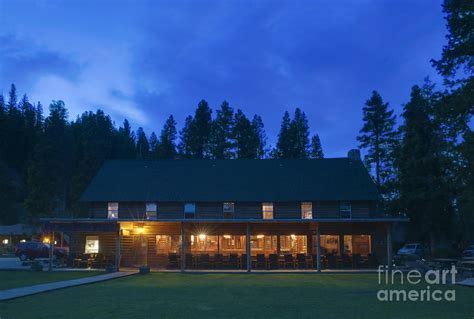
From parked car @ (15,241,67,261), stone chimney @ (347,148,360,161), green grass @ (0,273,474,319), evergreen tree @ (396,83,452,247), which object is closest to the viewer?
green grass @ (0,273,474,319)

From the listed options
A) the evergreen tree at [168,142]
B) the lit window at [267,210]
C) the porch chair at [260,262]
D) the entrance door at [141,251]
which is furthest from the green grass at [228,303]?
the evergreen tree at [168,142]

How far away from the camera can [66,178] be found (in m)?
63.2

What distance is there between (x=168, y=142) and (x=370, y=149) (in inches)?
1151

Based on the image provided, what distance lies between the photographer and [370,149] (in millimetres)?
49250

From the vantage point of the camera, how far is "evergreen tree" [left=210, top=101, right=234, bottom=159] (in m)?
55.7

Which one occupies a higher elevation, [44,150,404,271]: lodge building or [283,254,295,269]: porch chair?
[44,150,404,271]: lodge building

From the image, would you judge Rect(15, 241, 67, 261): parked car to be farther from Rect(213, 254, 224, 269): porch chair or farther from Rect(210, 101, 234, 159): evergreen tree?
Rect(210, 101, 234, 159): evergreen tree

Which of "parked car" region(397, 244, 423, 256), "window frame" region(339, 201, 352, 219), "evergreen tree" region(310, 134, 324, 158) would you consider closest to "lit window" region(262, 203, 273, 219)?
"window frame" region(339, 201, 352, 219)

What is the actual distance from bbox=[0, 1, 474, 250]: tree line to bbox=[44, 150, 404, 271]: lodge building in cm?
653

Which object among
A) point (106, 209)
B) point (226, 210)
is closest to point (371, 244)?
point (226, 210)

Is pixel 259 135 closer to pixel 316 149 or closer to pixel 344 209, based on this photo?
pixel 316 149

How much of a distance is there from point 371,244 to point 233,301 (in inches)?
683

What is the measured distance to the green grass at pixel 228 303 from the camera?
11.0 meters

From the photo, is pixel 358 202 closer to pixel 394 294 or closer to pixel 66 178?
pixel 394 294
